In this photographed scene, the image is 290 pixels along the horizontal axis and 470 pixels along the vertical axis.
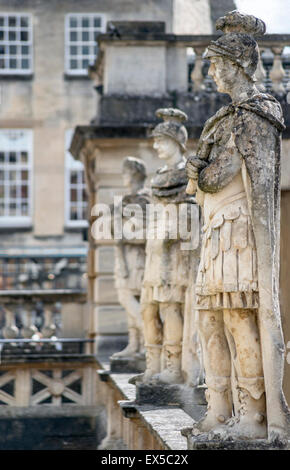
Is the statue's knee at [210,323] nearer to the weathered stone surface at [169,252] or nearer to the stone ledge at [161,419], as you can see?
the stone ledge at [161,419]

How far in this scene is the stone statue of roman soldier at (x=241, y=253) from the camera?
20.6ft

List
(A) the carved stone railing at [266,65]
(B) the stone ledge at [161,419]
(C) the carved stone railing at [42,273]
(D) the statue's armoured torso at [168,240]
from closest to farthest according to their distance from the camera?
(B) the stone ledge at [161,419], (D) the statue's armoured torso at [168,240], (A) the carved stone railing at [266,65], (C) the carved stone railing at [42,273]

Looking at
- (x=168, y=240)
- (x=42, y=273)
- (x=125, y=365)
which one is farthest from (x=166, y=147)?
(x=42, y=273)

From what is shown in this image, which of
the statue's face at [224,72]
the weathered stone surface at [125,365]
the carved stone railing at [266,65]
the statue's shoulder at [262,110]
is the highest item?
the carved stone railing at [266,65]

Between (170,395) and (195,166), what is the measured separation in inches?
→ 120

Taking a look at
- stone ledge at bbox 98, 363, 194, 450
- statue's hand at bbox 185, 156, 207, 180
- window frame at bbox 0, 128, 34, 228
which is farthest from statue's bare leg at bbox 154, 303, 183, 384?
window frame at bbox 0, 128, 34, 228

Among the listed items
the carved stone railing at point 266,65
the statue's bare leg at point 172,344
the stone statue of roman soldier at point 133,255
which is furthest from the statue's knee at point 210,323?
the carved stone railing at point 266,65

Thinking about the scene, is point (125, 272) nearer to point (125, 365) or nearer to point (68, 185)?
point (125, 365)

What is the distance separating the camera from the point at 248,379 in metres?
6.36

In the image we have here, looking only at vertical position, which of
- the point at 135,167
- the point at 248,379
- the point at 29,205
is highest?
the point at 29,205

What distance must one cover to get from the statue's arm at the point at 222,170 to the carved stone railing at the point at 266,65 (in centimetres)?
783

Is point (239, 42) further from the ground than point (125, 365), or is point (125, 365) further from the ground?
point (239, 42)

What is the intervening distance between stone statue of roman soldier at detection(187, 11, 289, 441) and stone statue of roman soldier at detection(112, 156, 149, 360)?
17.3 feet
